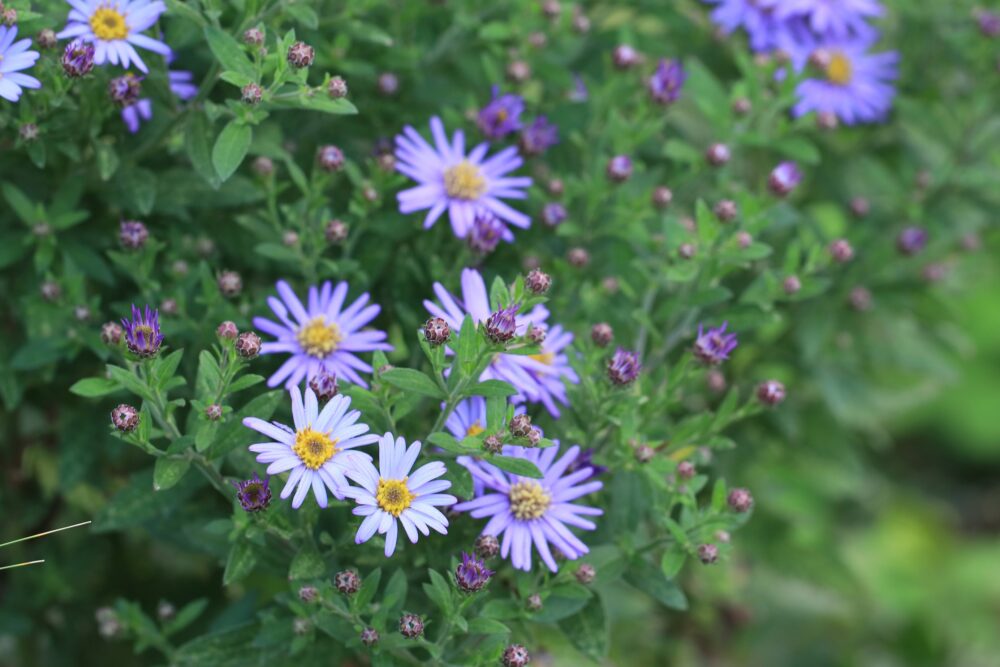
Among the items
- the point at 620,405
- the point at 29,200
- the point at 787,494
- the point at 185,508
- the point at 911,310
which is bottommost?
the point at 185,508

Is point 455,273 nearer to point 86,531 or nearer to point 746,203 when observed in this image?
point 746,203

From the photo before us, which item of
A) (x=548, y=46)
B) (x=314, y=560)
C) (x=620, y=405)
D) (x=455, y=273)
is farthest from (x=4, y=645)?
(x=548, y=46)

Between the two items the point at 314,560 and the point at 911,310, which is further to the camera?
the point at 911,310

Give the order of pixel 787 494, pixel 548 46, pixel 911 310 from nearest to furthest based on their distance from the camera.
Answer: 1. pixel 548 46
2. pixel 911 310
3. pixel 787 494

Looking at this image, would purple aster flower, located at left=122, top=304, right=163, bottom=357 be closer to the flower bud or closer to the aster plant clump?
the aster plant clump

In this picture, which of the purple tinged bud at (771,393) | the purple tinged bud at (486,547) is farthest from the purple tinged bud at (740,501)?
the purple tinged bud at (486,547)

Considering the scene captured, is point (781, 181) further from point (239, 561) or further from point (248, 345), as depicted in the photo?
point (239, 561)
